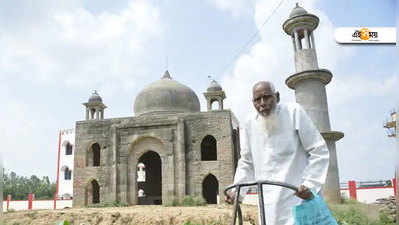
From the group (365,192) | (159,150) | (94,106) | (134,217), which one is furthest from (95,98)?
(365,192)

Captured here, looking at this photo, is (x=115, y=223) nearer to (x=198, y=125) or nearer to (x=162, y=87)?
(x=198, y=125)

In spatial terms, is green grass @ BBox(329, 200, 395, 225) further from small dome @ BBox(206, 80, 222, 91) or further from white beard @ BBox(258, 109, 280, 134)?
small dome @ BBox(206, 80, 222, 91)

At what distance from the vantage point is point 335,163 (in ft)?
43.9

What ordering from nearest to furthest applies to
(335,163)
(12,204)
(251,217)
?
(251,217)
(335,163)
(12,204)

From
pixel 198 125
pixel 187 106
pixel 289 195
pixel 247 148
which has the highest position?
pixel 187 106

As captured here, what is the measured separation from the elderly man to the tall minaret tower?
10658mm

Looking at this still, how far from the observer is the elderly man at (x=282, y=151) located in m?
3.08

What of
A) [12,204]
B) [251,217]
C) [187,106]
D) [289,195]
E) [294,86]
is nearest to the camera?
[289,195]

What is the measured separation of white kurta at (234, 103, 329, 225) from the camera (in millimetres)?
3051

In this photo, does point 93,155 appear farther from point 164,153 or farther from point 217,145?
point 217,145

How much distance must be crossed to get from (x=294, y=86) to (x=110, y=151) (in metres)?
9.83

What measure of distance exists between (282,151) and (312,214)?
692 millimetres

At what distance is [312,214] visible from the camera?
269 cm

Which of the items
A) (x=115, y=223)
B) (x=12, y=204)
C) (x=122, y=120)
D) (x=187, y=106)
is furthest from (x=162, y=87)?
(x=12, y=204)
